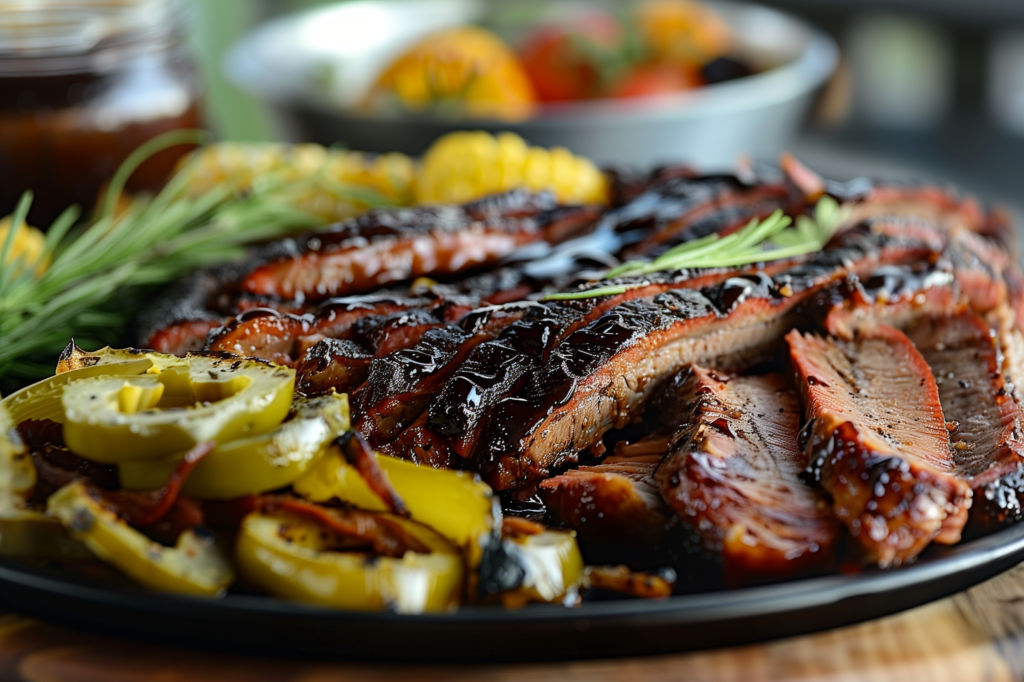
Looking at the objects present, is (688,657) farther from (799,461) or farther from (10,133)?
(10,133)

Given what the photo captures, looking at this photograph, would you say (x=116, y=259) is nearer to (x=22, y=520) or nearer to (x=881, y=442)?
(x=22, y=520)

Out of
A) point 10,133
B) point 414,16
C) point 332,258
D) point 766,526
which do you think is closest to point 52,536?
point 332,258

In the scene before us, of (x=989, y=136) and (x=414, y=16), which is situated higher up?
(x=414, y=16)

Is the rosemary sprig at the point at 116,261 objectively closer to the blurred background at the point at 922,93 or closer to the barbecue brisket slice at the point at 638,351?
the barbecue brisket slice at the point at 638,351

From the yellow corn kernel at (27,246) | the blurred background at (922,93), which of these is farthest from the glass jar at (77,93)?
the blurred background at (922,93)

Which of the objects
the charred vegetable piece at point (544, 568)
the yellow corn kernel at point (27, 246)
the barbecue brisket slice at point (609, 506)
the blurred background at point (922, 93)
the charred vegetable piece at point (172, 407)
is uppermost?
the charred vegetable piece at point (172, 407)

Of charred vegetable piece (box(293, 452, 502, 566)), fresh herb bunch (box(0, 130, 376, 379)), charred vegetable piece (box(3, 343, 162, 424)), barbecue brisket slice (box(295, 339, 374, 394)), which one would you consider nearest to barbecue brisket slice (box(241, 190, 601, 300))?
fresh herb bunch (box(0, 130, 376, 379))

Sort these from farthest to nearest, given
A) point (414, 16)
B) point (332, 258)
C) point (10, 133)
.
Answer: point (414, 16)
point (10, 133)
point (332, 258)
